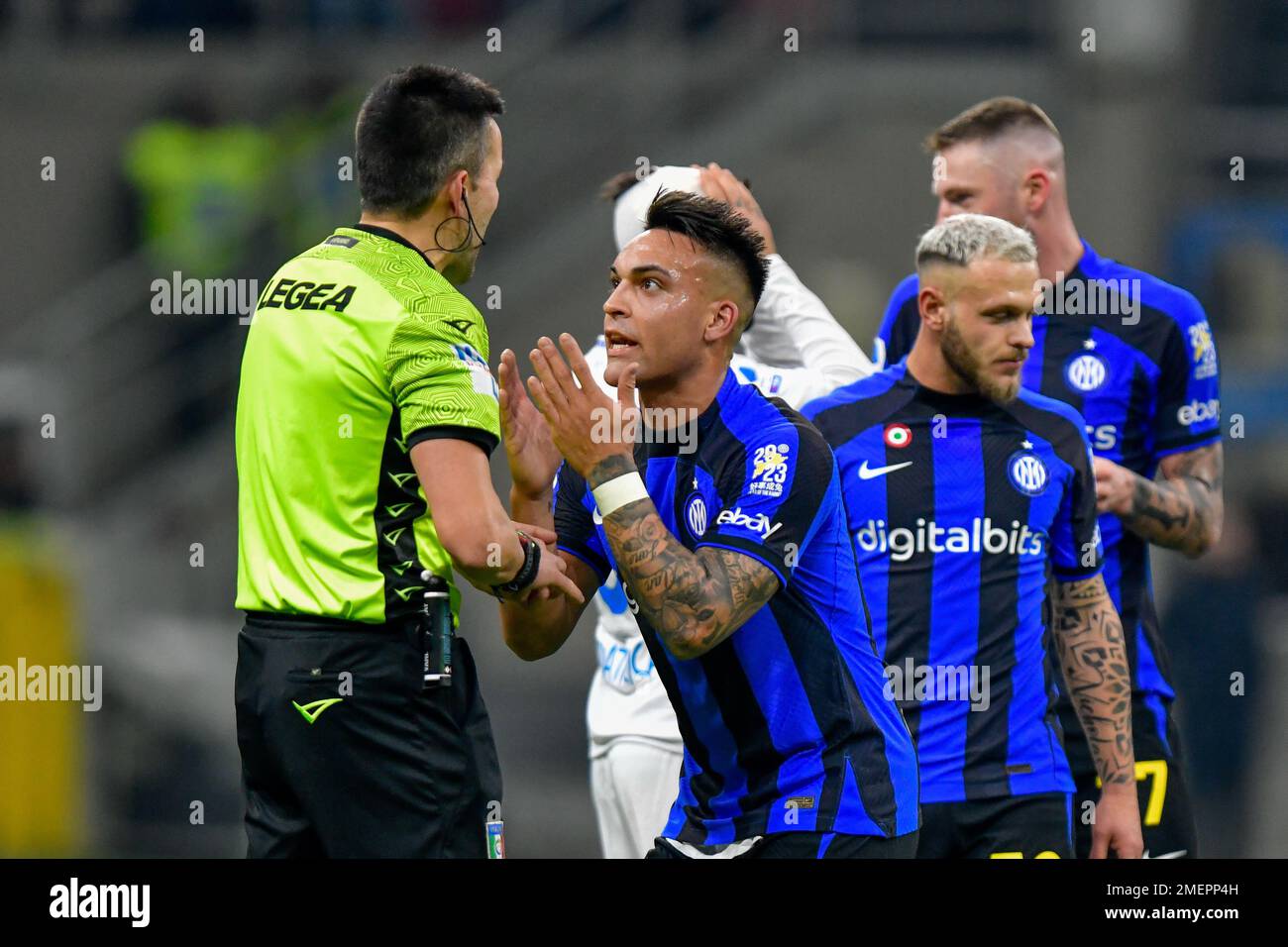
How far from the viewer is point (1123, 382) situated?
622 cm

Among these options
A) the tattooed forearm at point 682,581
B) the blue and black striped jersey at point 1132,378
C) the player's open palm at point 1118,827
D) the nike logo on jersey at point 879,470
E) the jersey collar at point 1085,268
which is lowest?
the player's open palm at point 1118,827

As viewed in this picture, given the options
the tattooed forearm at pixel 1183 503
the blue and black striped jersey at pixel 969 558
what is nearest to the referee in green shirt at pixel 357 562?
the blue and black striped jersey at pixel 969 558

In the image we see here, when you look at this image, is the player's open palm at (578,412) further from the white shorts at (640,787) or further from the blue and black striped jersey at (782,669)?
the white shorts at (640,787)

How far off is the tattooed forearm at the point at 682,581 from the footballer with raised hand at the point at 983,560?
1116mm

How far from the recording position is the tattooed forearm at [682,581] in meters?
4.31

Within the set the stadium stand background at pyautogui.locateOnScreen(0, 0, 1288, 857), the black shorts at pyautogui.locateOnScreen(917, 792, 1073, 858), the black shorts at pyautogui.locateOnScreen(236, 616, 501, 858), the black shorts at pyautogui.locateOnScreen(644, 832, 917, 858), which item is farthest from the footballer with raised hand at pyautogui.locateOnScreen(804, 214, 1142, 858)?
the stadium stand background at pyautogui.locateOnScreen(0, 0, 1288, 857)

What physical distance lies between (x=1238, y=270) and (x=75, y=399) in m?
7.53

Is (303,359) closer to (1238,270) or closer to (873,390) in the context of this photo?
(873,390)

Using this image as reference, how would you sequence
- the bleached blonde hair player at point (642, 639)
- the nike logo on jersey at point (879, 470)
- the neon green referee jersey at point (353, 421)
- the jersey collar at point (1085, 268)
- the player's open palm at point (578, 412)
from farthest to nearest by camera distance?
the jersey collar at point (1085, 268), the bleached blonde hair player at point (642, 639), the nike logo on jersey at point (879, 470), the neon green referee jersey at point (353, 421), the player's open palm at point (578, 412)

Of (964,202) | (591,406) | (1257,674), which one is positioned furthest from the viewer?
(1257,674)

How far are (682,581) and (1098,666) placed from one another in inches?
68.7

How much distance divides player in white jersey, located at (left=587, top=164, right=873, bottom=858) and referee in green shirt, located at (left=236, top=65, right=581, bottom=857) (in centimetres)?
149

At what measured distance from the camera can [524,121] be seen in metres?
12.8
